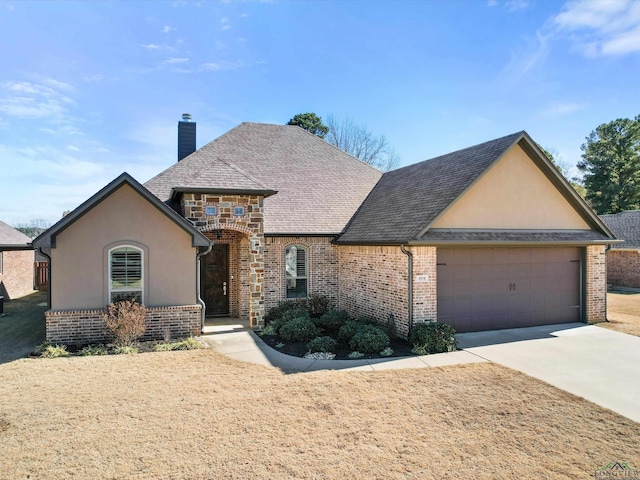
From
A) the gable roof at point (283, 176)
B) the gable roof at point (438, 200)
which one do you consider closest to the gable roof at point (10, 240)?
the gable roof at point (283, 176)

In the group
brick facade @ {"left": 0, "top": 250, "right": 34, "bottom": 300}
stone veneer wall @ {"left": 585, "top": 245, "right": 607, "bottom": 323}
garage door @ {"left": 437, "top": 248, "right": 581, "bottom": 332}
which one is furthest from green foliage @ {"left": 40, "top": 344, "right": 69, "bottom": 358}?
stone veneer wall @ {"left": 585, "top": 245, "right": 607, "bottom": 323}

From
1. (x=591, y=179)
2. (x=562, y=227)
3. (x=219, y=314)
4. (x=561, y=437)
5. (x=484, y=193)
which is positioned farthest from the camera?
(x=591, y=179)

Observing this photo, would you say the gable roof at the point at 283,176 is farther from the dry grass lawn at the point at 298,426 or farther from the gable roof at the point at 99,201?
the dry grass lawn at the point at 298,426

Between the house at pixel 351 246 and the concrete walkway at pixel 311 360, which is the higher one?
the house at pixel 351 246

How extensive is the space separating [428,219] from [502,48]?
7320 mm

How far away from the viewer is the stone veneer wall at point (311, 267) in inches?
529

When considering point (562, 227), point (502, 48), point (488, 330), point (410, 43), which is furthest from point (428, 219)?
point (502, 48)

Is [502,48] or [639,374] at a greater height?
[502,48]

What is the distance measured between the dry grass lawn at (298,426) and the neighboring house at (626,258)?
2104cm

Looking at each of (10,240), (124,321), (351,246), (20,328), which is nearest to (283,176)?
(351,246)

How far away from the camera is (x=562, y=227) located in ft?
40.8

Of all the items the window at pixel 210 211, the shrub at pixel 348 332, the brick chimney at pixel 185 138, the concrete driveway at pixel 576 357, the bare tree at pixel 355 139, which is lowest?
the concrete driveway at pixel 576 357

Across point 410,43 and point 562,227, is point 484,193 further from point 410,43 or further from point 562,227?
point 410,43

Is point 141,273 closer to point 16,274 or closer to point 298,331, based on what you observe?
point 298,331
